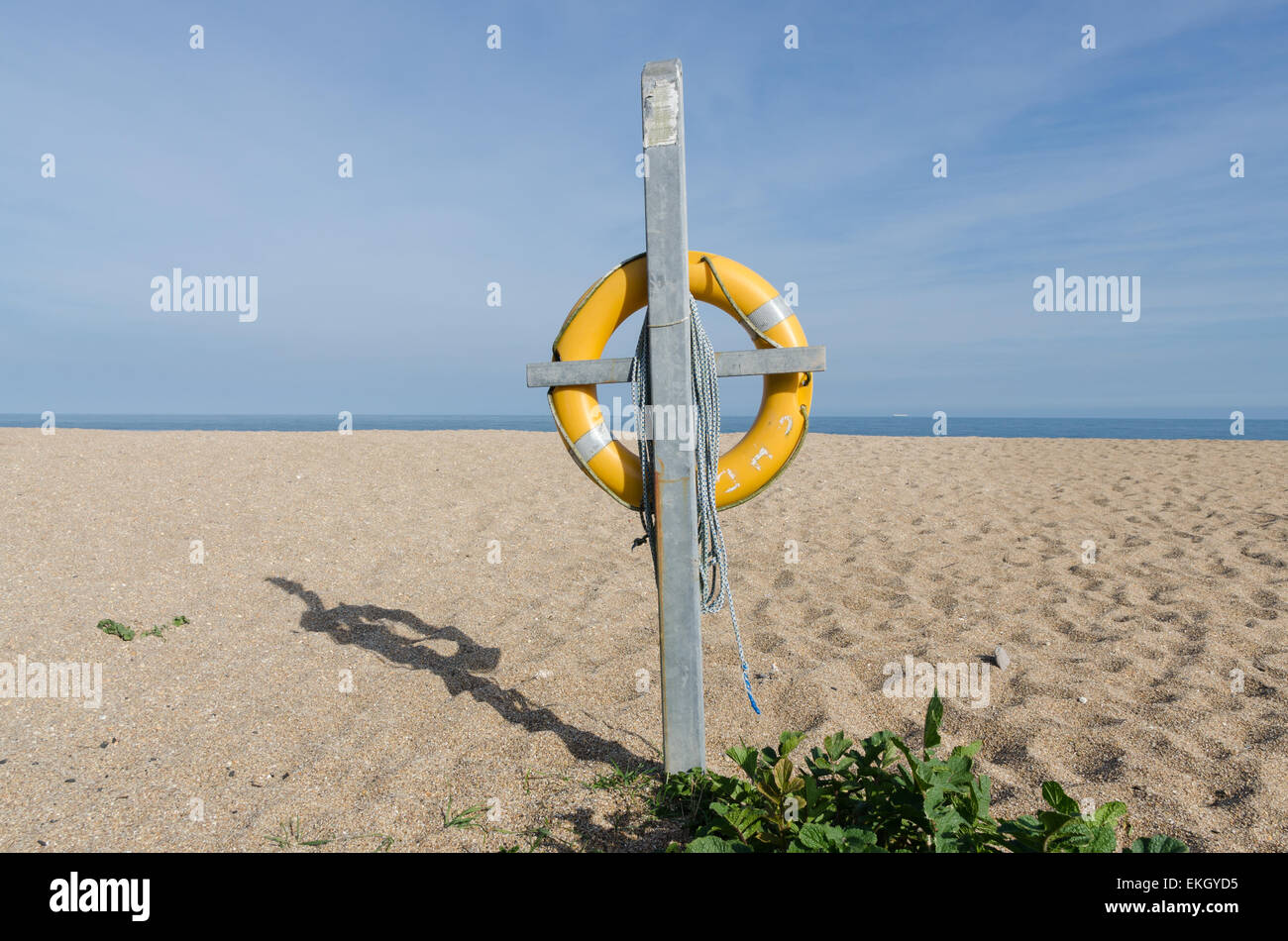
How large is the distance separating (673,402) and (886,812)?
118cm

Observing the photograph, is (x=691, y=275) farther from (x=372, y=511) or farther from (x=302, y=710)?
(x=372, y=511)

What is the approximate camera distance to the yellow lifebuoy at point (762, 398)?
2256 millimetres

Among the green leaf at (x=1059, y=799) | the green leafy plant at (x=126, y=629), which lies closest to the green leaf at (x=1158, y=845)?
the green leaf at (x=1059, y=799)

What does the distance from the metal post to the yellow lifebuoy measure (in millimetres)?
278

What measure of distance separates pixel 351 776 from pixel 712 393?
5.48 ft

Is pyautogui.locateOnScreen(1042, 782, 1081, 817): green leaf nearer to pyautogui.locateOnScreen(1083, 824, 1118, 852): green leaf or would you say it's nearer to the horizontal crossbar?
pyautogui.locateOnScreen(1083, 824, 1118, 852): green leaf

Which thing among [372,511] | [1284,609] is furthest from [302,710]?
[1284,609]

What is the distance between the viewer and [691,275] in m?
2.26

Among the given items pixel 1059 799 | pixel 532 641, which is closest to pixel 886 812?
pixel 1059 799

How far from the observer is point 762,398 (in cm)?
235

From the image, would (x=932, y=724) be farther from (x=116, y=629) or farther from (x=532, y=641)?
(x=116, y=629)

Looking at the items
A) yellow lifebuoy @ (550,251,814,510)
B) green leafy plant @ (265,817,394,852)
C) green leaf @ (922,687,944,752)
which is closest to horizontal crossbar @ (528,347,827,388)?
yellow lifebuoy @ (550,251,814,510)

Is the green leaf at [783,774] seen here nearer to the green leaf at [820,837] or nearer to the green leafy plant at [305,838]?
the green leaf at [820,837]

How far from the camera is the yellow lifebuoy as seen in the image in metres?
2.26
